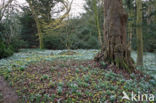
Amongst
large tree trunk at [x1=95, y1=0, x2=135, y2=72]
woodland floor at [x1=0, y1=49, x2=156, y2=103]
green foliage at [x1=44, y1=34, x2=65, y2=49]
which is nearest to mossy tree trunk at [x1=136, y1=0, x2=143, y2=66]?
large tree trunk at [x1=95, y1=0, x2=135, y2=72]

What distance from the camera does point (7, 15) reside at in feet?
37.3

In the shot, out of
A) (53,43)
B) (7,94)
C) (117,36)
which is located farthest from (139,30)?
(53,43)

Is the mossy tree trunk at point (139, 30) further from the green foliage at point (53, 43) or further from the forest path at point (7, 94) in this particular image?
the green foliage at point (53, 43)

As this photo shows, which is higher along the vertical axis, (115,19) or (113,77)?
(115,19)

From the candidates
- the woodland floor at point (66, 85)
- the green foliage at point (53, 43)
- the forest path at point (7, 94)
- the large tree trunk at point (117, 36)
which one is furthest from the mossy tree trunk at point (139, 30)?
the green foliage at point (53, 43)

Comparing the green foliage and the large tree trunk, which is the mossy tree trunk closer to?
the large tree trunk

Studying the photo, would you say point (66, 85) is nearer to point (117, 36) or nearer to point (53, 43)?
point (117, 36)

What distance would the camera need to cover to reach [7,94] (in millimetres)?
3873

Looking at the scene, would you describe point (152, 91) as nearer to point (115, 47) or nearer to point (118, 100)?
point (118, 100)

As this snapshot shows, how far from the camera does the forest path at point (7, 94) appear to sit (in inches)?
142

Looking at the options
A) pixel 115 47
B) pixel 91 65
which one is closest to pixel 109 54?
pixel 115 47

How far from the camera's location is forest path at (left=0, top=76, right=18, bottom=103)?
3596 mm

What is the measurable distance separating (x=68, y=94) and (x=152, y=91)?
9.62ft

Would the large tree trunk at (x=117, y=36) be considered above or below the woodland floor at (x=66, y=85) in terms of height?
above
